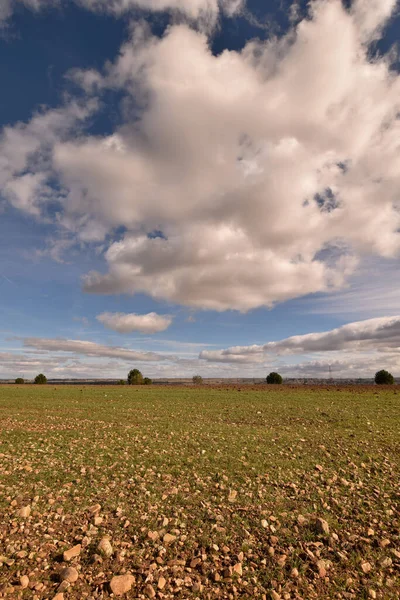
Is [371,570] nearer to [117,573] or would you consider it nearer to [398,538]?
[398,538]

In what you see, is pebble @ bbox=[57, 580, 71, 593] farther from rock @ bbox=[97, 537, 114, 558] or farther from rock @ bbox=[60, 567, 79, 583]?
rock @ bbox=[97, 537, 114, 558]

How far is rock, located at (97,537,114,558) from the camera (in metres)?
6.50

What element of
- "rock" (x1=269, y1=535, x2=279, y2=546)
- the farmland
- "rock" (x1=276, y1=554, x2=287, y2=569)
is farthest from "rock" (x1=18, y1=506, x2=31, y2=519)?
"rock" (x1=276, y1=554, x2=287, y2=569)

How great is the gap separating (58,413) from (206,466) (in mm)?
19224

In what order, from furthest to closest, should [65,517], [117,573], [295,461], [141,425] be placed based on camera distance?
1. [141,425]
2. [295,461]
3. [65,517]
4. [117,573]

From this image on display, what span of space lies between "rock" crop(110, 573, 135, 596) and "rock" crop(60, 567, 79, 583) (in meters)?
A: 0.68

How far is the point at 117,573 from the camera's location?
6.05 metres

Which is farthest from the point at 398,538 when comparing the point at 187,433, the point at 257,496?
the point at 187,433

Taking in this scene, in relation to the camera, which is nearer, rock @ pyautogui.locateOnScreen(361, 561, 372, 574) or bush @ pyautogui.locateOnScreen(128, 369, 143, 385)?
rock @ pyautogui.locateOnScreen(361, 561, 372, 574)

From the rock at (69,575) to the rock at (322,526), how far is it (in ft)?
16.9

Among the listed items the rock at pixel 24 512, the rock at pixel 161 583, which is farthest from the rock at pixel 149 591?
the rock at pixel 24 512

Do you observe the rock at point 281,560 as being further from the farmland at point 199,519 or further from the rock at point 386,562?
the rock at point 386,562

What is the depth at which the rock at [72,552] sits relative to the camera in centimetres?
635

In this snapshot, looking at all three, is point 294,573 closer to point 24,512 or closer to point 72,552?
point 72,552
